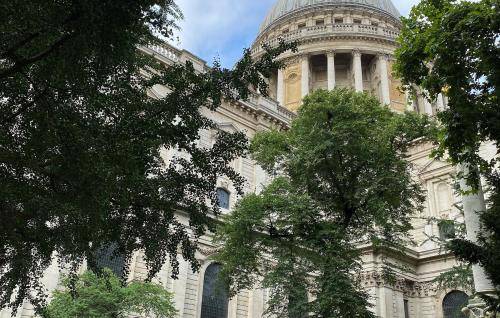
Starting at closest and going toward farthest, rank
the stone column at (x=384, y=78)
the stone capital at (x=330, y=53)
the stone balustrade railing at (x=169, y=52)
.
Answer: the stone balustrade railing at (x=169, y=52) < the stone column at (x=384, y=78) < the stone capital at (x=330, y=53)

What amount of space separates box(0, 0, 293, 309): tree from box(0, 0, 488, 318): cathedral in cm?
313

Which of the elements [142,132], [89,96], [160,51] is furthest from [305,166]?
[160,51]

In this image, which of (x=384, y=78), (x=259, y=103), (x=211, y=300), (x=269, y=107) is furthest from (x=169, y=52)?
(x=384, y=78)

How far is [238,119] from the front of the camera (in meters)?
29.8

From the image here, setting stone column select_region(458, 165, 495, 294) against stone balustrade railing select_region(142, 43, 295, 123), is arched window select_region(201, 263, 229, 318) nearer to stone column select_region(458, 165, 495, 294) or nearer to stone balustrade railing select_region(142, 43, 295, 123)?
stone balustrade railing select_region(142, 43, 295, 123)

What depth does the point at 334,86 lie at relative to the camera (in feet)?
110

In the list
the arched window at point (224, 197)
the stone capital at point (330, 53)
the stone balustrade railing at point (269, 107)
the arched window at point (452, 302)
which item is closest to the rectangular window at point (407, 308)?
the arched window at point (452, 302)

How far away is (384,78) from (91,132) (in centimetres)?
4146

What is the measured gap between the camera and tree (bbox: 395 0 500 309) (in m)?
9.06

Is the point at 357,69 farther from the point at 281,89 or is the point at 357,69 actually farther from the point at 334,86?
the point at 334,86

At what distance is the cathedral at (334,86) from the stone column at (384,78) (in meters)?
0.10

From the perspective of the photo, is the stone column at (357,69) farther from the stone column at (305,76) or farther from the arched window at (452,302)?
the arched window at (452,302)

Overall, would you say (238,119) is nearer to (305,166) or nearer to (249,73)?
(305,166)

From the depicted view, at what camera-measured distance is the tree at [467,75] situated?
906 centimetres
